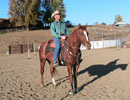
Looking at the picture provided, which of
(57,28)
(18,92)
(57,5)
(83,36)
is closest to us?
(83,36)

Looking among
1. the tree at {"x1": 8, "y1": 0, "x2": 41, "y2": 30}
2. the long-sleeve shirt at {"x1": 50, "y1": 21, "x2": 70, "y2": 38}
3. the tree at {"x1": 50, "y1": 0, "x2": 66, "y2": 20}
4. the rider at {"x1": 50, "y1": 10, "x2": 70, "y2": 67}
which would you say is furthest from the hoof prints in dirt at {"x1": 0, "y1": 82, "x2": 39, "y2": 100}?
the tree at {"x1": 50, "y1": 0, "x2": 66, "y2": 20}

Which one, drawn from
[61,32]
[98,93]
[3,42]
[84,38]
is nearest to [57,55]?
[61,32]

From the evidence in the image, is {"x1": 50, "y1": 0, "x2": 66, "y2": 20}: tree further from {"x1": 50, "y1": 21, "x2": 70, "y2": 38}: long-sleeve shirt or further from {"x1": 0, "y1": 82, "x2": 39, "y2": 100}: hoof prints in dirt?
{"x1": 0, "y1": 82, "x2": 39, "y2": 100}: hoof prints in dirt

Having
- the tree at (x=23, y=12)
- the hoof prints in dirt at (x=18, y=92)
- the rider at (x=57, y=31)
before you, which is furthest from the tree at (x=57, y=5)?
the hoof prints in dirt at (x=18, y=92)

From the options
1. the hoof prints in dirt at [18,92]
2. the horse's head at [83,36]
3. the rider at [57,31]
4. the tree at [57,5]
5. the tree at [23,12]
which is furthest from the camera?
the tree at [57,5]

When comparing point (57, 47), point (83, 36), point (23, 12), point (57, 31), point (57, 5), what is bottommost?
point (57, 47)

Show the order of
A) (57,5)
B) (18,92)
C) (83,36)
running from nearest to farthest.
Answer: (83,36) < (18,92) < (57,5)

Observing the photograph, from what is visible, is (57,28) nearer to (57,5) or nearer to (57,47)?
(57,47)

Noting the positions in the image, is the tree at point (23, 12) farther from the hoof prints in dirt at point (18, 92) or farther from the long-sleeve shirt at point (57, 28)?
the long-sleeve shirt at point (57, 28)

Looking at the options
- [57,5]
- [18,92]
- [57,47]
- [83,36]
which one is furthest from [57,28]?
[57,5]

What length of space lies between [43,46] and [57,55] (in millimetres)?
1201

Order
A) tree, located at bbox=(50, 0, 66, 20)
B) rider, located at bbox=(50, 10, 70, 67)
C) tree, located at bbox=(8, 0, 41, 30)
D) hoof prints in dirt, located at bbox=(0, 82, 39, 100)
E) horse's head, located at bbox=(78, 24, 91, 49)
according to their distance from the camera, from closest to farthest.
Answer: horse's head, located at bbox=(78, 24, 91, 49) < hoof prints in dirt, located at bbox=(0, 82, 39, 100) < rider, located at bbox=(50, 10, 70, 67) < tree, located at bbox=(8, 0, 41, 30) < tree, located at bbox=(50, 0, 66, 20)

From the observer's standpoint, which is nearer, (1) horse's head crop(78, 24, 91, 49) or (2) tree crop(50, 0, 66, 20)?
(1) horse's head crop(78, 24, 91, 49)

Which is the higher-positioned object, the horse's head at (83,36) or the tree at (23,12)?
the tree at (23,12)
